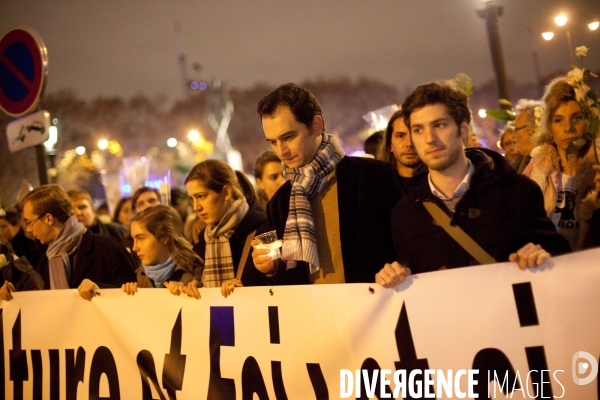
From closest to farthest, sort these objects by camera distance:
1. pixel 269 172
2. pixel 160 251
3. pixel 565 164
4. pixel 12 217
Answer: pixel 565 164 → pixel 160 251 → pixel 269 172 → pixel 12 217

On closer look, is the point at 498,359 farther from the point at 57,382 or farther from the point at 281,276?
the point at 57,382

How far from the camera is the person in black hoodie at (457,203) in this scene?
10.6 feet

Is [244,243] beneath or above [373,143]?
beneath

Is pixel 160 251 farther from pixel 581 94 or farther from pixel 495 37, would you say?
pixel 495 37

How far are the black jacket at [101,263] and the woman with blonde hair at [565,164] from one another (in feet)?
9.76

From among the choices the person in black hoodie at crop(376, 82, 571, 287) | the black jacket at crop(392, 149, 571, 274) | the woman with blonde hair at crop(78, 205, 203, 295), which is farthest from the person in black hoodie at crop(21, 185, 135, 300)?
the black jacket at crop(392, 149, 571, 274)

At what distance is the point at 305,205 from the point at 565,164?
64.5 inches

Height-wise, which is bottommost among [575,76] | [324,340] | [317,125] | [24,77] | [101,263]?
[324,340]

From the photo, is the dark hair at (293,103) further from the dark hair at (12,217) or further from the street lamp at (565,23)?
the dark hair at (12,217)

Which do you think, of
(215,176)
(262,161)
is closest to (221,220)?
(215,176)

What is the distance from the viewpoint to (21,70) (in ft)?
20.5

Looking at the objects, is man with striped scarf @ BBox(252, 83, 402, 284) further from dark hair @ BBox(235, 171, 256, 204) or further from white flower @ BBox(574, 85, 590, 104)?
dark hair @ BBox(235, 171, 256, 204)

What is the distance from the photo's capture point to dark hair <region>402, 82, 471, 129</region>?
11.3 feet

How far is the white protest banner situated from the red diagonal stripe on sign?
2.01m
